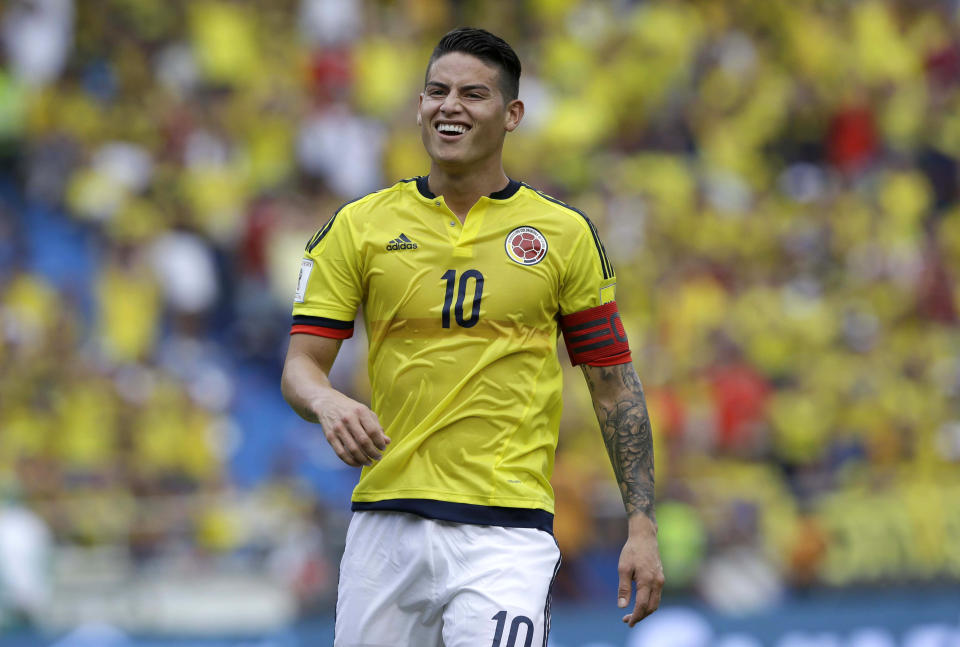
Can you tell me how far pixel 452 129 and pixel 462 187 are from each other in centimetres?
19

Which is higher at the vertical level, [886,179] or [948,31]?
[948,31]

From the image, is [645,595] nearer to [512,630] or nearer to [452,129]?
[512,630]

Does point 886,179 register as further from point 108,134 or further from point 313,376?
point 313,376

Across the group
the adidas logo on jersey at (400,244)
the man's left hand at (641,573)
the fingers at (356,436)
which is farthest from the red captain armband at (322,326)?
the man's left hand at (641,573)

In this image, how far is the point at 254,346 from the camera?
12.0 metres

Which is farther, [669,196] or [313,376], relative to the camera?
[669,196]

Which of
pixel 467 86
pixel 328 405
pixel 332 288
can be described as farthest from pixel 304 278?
pixel 467 86

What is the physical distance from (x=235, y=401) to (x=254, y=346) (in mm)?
622

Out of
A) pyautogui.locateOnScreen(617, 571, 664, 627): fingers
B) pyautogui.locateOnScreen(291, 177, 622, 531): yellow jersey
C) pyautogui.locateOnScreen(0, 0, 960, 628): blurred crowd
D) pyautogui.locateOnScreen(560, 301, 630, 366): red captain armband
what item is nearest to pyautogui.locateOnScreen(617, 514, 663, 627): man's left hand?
pyautogui.locateOnScreen(617, 571, 664, 627): fingers

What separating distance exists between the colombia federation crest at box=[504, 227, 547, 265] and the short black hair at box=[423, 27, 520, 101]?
0.41 metres

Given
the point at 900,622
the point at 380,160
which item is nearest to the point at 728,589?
the point at 900,622

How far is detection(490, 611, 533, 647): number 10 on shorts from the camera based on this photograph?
412 cm

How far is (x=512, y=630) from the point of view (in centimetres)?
413

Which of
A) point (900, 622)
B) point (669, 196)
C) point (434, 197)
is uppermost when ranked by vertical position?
point (669, 196)
